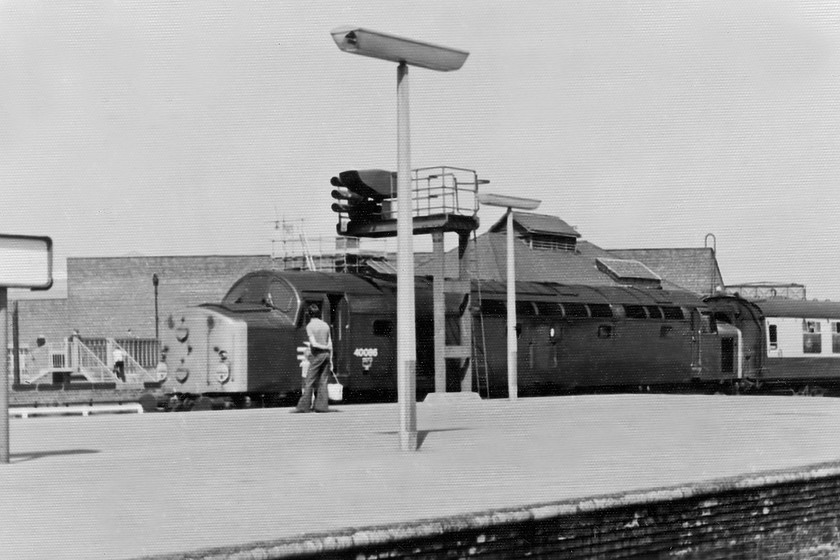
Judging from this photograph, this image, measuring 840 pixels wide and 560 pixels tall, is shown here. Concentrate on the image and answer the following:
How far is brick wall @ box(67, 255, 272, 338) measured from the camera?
2371 inches

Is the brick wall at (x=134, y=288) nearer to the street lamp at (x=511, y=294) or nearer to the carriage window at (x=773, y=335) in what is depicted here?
the carriage window at (x=773, y=335)

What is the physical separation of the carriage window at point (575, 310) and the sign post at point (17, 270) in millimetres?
18697

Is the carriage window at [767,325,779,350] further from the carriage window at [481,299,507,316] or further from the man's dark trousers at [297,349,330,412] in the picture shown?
the man's dark trousers at [297,349,330,412]

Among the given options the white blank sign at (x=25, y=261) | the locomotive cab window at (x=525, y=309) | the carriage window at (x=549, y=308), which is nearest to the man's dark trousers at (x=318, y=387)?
the white blank sign at (x=25, y=261)

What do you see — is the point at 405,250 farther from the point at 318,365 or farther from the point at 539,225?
the point at 539,225

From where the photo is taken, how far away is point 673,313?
31.8m

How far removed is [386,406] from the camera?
66.2 feet

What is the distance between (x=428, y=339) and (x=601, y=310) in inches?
252

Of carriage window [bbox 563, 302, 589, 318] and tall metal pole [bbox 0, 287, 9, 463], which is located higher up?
carriage window [bbox 563, 302, 589, 318]

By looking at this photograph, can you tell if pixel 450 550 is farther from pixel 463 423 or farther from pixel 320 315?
pixel 320 315

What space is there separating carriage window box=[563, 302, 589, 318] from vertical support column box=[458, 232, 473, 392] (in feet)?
12.8

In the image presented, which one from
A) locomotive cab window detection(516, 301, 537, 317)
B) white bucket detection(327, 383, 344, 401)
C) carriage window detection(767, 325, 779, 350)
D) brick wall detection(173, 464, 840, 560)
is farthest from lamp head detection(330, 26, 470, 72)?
carriage window detection(767, 325, 779, 350)

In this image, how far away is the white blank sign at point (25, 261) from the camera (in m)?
10.2

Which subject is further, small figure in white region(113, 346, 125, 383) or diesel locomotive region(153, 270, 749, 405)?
small figure in white region(113, 346, 125, 383)
